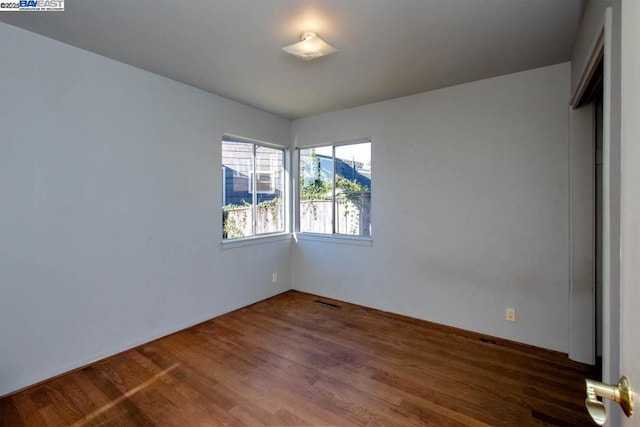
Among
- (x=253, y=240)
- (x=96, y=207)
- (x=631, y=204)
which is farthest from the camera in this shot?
(x=253, y=240)

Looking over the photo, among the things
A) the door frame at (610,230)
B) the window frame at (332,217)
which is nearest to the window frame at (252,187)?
the window frame at (332,217)

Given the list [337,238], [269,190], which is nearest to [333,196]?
[337,238]

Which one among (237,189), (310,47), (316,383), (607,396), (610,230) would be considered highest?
(310,47)

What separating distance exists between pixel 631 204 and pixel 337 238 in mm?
3485

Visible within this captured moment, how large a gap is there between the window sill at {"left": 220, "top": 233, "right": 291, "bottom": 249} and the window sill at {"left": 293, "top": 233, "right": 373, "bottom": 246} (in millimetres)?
237

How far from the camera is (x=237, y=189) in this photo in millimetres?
3807


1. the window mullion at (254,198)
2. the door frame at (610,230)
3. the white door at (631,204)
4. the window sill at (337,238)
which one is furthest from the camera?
the window mullion at (254,198)

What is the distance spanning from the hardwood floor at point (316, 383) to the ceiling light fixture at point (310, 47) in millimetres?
2482

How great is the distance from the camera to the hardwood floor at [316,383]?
188 centimetres

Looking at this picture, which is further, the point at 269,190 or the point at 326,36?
the point at 269,190

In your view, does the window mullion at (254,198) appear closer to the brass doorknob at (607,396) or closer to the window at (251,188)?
the window at (251,188)

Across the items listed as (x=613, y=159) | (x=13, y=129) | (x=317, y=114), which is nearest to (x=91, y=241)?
(x=13, y=129)

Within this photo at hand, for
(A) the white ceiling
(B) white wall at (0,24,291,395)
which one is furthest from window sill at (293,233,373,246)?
(A) the white ceiling

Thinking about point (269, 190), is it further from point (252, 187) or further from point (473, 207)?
point (473, 207)
